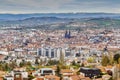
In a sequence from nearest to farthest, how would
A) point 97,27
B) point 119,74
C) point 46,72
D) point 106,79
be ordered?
point 119,74 < point 106,79 < point 46,72 < point 97,27

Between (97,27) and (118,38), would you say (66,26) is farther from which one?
(118,38)

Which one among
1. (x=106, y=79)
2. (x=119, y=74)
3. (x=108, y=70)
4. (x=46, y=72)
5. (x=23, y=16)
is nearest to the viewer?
(x=119, y=74)

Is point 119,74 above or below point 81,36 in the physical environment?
above

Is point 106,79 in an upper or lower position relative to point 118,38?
upper

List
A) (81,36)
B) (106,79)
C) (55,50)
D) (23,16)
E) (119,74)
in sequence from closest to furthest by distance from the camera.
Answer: (119,74) → (106,79) → (55,50) → (81,36) → (23,16)

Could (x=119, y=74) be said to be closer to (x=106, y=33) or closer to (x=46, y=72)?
(x=46, y=72)

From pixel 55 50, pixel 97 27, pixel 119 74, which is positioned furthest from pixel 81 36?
pixel 119 74

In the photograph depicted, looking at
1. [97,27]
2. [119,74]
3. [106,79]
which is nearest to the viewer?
[119,74]

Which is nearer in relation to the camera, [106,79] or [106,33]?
[106,79]

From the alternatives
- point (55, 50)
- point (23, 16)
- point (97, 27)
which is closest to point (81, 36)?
point (97, 27)

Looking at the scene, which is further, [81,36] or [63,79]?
[81,36]
